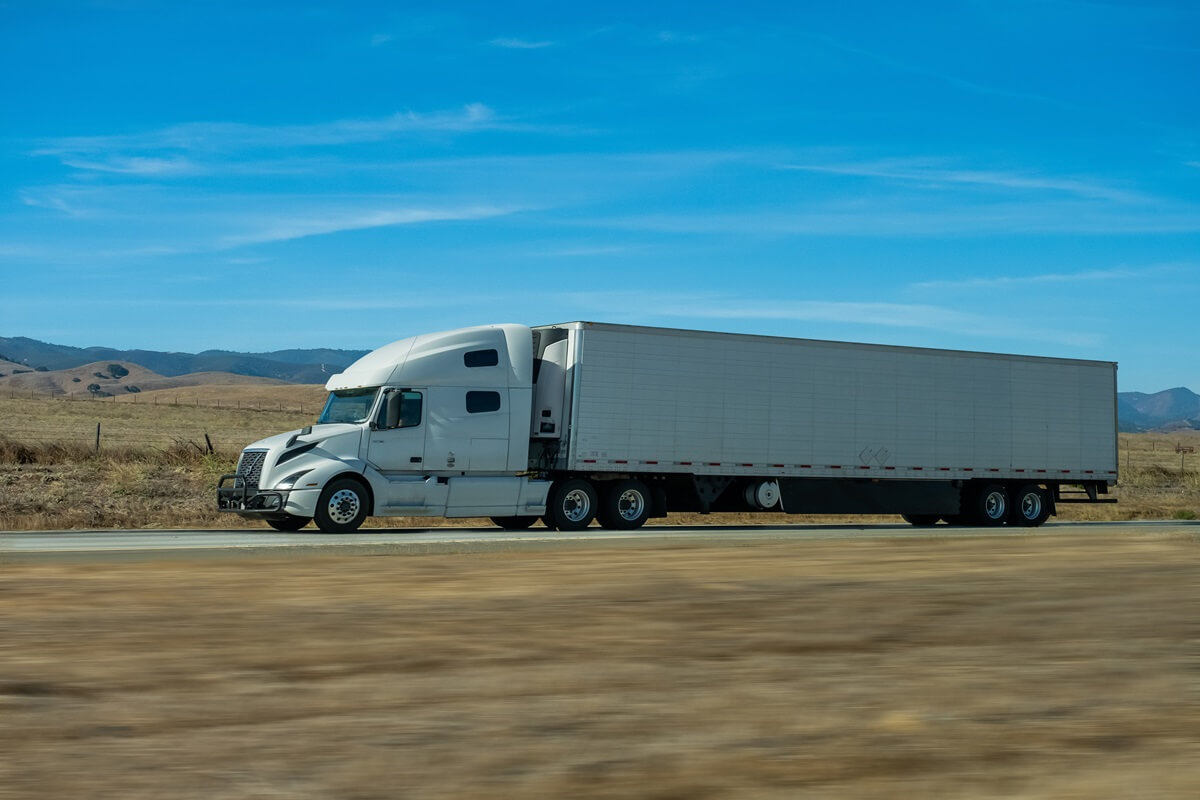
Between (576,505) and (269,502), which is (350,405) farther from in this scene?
(576,505)

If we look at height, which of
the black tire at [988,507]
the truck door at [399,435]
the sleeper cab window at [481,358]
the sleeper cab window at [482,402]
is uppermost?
the sleeper cab window at [481,358]

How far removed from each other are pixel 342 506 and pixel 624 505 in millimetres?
5881

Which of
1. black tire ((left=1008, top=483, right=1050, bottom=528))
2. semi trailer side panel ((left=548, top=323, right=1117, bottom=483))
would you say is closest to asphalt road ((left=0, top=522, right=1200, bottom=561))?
semi trailer side panel ((left=548, top=323, right=1117, bottom=483))

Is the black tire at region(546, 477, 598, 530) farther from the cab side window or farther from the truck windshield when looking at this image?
the truck windshield

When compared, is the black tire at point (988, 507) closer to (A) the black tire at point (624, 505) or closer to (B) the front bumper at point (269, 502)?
(A) the black tire at point (624, 505)

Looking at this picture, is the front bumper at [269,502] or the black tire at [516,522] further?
the black tire at [516,522]

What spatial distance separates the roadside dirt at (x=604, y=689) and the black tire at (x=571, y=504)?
16.3 metres

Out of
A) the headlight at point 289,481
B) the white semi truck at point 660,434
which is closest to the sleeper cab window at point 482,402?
the white semi truck at point 660,434

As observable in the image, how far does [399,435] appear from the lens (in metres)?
24.4

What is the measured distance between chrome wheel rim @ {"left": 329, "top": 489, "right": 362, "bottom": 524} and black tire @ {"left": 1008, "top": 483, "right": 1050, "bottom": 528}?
16.1m

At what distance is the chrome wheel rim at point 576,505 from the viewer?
25984 millimetres

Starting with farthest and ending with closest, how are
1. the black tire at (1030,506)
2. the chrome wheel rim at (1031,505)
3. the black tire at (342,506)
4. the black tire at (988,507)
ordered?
the chrome wheel rim at (1031,505)
the black tire at (1030,506)
the black tire at (988,507)
the black tire at (342,506)

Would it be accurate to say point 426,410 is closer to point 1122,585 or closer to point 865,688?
point 1122,585

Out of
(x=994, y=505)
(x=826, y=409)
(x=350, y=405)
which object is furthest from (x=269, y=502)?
(x=994, y=505)
